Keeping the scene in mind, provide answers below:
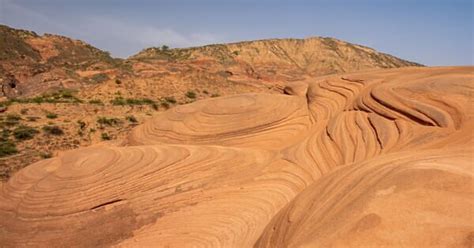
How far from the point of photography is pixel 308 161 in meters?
8.93

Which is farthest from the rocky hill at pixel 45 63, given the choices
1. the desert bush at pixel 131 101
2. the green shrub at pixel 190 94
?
the green shrub at pixel 190 94

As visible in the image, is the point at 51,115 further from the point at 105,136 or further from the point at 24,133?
the point at 105,136

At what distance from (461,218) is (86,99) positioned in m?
31.9

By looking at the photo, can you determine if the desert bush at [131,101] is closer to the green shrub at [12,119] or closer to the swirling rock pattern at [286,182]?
the green shrub at [12,119]

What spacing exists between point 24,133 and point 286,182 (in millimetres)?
17159

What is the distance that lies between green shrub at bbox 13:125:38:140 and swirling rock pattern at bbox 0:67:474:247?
1288 centimetres

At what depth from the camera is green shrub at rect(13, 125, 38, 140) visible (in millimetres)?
20817

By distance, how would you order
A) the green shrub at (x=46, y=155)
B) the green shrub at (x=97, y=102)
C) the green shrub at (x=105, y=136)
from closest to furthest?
the green shrub at (x=46, y=155)
the green shrub at (x=105, y=136)
the green shrub at (x=97, y=102)

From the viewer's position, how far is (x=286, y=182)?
844cm

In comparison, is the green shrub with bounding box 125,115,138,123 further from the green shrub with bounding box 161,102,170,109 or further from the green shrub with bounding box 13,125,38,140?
the green shrub with bounding box 13,125,38,140

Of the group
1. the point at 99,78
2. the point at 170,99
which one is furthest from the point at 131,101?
the point at 99,78

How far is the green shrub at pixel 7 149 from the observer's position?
1849 centimetres

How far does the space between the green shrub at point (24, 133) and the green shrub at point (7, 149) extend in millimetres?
1071

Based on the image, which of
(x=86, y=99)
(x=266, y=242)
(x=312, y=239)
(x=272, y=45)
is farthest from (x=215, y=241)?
(x=272, y=45)
